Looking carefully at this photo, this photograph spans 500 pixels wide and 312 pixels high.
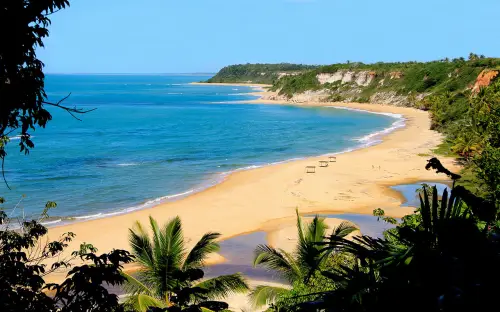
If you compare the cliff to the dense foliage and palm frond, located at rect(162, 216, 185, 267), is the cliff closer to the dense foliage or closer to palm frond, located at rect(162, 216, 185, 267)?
palm frond, located at rect(162, 216, 185, 267)

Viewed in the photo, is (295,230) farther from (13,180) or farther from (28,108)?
(13,180)

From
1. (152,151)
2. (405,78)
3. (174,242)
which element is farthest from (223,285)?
(405,78)

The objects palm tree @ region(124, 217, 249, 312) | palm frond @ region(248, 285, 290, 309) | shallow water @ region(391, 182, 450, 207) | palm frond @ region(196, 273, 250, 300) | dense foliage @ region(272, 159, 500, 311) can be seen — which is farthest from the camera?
shallow water @ region(391, 182, 450, 207)

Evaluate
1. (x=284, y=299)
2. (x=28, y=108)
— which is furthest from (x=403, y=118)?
(x=28, y=108)

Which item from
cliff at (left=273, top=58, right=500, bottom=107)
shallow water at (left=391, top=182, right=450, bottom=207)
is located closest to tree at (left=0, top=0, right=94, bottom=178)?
shallow water at (left=391, top=182, right=450, bottom=207)

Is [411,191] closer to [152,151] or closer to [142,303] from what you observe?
[142,303]

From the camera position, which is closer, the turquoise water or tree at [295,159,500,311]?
tree at [295,159,500,311]

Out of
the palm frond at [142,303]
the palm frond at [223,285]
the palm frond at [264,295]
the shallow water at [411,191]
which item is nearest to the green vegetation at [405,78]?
the shallow water at [411,191]
